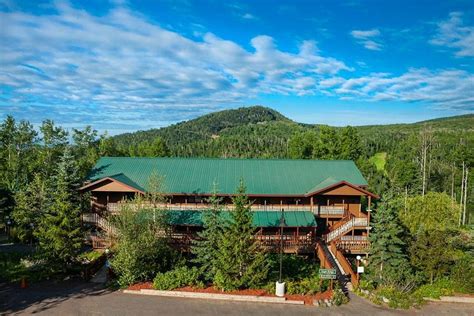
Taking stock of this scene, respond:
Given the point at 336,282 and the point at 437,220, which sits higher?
the point at 437,220

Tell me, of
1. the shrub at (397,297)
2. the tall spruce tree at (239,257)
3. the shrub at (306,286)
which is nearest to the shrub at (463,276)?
the shrub at (397,297)

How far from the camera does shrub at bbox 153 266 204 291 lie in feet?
69.3

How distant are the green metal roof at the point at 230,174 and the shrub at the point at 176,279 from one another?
9.77 m

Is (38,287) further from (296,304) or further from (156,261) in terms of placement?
(296,304)

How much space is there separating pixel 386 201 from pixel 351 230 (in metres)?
8.06

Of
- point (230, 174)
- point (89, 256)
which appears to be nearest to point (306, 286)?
point (230, 174)

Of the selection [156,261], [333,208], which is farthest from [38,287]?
[333,208]

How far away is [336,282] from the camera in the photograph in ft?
71.3

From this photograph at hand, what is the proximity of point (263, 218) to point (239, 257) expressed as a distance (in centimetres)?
902

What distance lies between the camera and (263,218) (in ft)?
96.8

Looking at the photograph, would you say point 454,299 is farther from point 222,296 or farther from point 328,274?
point 222,296

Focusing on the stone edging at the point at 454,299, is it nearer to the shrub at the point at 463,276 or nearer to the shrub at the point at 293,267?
the shrub at the point at 463,276

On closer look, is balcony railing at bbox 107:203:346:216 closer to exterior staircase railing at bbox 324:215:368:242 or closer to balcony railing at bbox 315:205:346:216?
balcony railing at bbox 315:205:346:216

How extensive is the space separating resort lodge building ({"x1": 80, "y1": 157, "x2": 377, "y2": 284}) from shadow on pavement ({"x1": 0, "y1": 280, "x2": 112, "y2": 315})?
7270 mm
